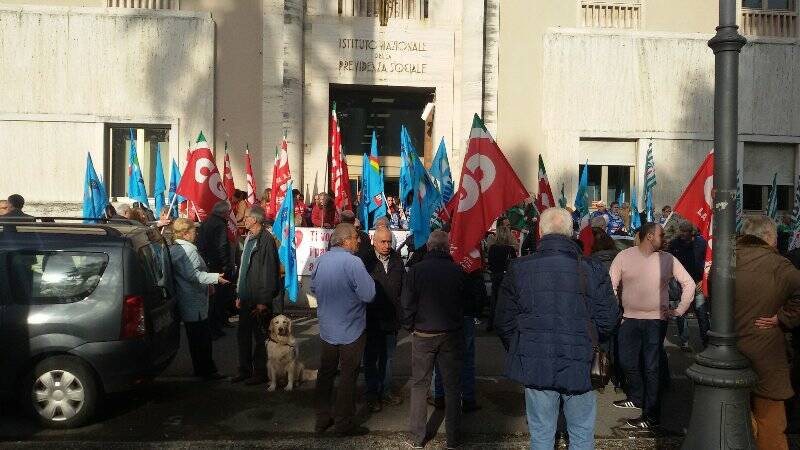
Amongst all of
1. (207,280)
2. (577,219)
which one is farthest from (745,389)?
(577,219)

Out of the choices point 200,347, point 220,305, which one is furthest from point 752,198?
point 200,347

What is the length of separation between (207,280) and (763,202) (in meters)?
17.2

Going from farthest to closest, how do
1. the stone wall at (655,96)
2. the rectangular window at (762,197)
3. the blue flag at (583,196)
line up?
1. the rectangular window at (762,197)
2. the stone wall at (655,96)
3. the blue flag at (583,196)

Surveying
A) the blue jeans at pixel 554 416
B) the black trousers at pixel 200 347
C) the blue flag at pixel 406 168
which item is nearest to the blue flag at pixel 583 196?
the blue flag at pixel 406 168

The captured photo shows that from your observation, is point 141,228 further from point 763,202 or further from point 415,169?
point 763,202

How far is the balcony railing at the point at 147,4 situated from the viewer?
17859mm

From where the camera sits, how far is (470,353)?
7094 mm

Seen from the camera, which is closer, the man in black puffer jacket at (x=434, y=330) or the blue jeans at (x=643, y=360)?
the man in black puffer jacket at (x=434, y=330)

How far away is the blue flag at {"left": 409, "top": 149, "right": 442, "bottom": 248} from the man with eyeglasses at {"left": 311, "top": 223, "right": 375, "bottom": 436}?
307cm

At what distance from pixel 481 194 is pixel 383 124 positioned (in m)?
13.0

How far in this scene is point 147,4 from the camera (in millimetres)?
17938

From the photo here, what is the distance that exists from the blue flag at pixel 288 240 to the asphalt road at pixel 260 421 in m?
2.61

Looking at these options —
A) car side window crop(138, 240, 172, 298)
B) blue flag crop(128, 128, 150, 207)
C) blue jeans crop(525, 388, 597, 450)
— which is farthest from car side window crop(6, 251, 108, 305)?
blue flag crop(128, 128, 150, 207)

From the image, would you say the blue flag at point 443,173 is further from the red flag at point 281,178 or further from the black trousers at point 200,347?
the black trousers at point 200,347
